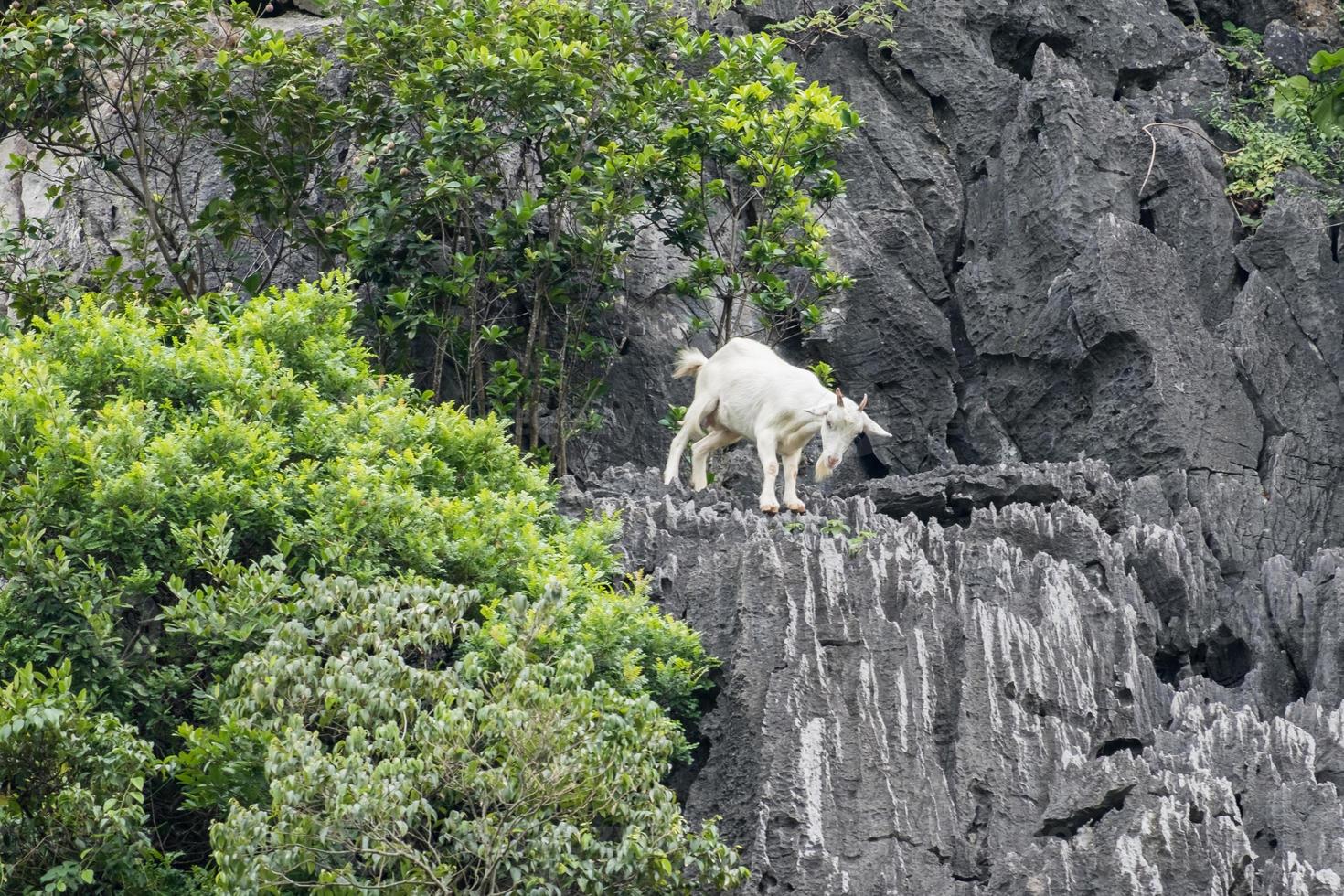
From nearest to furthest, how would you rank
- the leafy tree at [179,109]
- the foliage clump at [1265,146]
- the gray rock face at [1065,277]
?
the leafy tree at [179,109] → the gray rock face at [1065,277] → the foliage clump at [1265,146]

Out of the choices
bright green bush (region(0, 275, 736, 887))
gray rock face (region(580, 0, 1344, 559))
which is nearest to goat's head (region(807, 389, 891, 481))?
bright green bush (region(0, 275, 736, 887))

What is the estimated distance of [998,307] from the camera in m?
24.0

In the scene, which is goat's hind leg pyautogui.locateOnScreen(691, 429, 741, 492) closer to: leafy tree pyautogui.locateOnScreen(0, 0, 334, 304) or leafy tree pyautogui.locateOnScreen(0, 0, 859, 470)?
leafy tree pyautogui.locateOnScreen(0, 0, 859, 470)

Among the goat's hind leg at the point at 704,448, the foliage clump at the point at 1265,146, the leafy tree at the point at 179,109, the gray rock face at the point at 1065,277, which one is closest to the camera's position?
the goat's hind leg at the point at 704,448

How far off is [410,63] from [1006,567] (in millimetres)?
9897

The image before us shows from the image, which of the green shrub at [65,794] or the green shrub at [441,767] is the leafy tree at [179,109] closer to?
the green shrub at [441,767]

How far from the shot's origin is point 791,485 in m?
18.2

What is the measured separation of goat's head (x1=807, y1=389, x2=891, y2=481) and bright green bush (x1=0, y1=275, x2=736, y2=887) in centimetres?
296

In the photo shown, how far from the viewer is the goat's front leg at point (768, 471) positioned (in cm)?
1764

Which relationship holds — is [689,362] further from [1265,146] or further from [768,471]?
[1265,146]

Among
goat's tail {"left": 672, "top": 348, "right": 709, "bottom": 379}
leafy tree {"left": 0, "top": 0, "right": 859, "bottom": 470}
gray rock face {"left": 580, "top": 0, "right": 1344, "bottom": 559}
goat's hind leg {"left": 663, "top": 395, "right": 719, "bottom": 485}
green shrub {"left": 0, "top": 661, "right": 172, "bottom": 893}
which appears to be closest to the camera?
green shrub {"left": 0, "top": 661, "right": 172, "bottom": 893}

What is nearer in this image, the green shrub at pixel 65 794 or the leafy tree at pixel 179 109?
the green shrub at pixel 65 794

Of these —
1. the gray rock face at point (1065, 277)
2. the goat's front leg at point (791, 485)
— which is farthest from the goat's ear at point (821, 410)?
the gray rock face at point (1065, 277)

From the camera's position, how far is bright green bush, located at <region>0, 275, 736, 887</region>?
496 inches
